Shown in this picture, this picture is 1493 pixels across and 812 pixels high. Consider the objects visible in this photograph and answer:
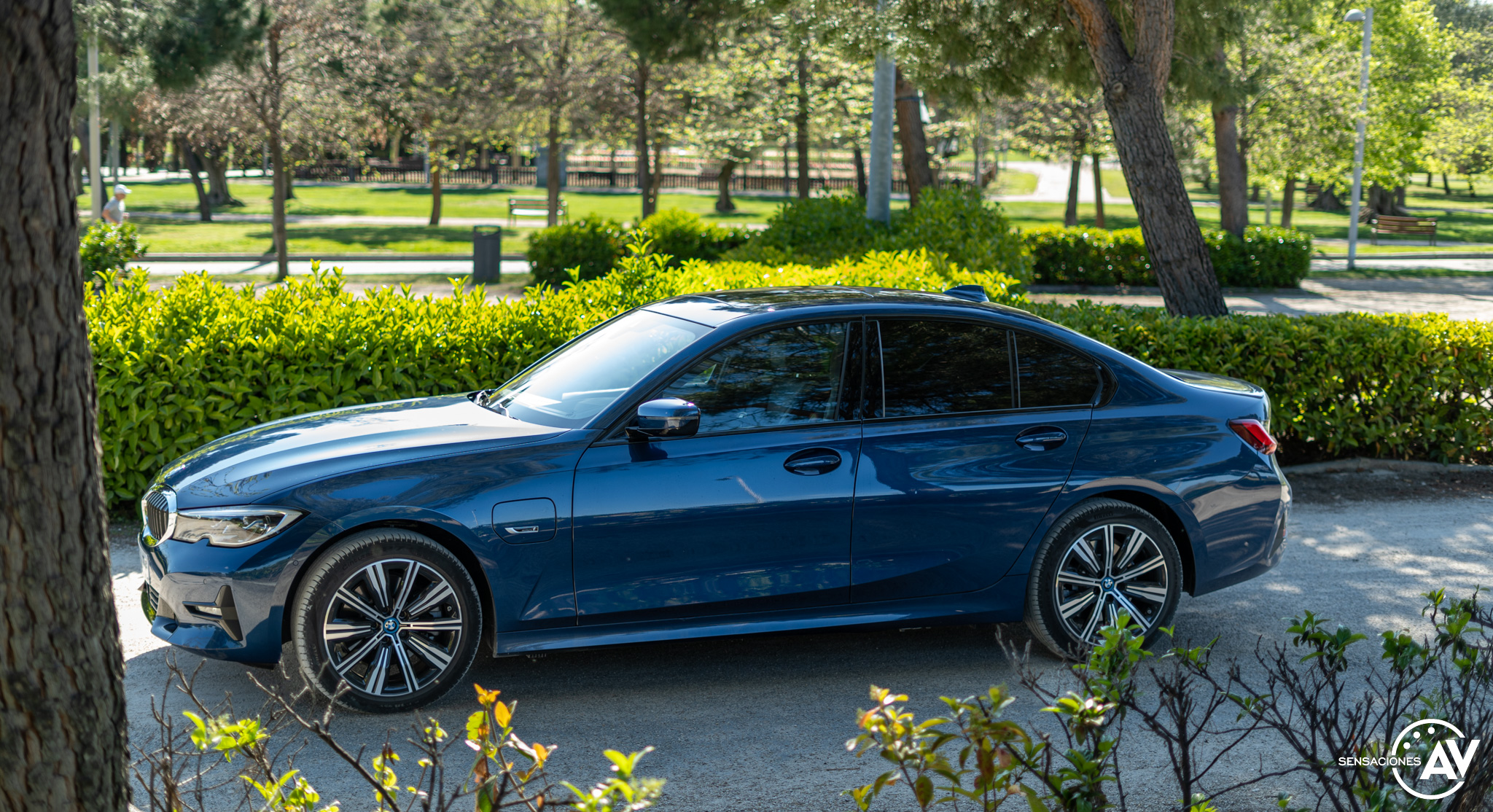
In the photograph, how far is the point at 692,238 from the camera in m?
21.2

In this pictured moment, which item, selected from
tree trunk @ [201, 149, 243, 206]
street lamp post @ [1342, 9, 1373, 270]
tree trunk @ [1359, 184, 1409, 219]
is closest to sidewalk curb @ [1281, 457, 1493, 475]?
street lamp post @ [1342, 9, 1373, 270]

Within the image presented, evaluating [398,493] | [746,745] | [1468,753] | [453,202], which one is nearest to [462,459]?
[398,493]

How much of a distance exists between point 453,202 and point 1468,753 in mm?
54431

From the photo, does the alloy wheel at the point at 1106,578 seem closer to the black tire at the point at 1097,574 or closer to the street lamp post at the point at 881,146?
the black tire at the point at 1097,574

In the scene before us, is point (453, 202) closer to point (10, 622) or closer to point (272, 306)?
point (272, 306)

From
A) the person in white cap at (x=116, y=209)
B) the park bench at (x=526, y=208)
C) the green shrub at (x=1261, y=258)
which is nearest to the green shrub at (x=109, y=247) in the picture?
the person in white cap at (x=116, y=209)

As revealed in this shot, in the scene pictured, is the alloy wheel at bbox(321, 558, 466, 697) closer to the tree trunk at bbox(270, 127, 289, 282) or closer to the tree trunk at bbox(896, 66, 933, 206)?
the tree trunk at bbox(896, 66, 933, 206)

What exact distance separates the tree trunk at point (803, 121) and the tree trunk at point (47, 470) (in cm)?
2964

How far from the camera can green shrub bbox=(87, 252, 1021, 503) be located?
752 cm

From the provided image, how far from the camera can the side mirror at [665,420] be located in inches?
187

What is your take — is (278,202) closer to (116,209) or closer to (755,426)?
(116,209)

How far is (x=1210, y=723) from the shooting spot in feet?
16.0

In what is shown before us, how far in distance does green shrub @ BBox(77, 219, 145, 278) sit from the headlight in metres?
13.6

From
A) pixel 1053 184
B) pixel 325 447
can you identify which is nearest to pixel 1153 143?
pixel 325 447
